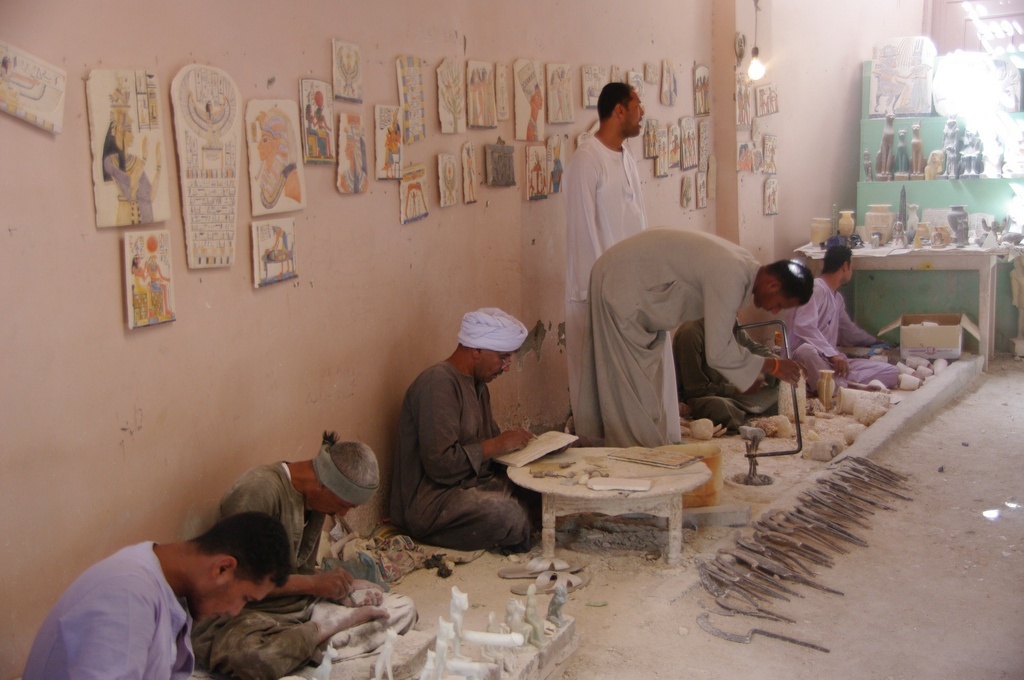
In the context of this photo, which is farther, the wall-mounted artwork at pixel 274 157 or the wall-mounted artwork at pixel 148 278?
Answer: the wall-mounted artwork at pixel 274 157

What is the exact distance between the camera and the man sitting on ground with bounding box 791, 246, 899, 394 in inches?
332

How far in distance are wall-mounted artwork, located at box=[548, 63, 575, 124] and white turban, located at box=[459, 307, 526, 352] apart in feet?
7.36

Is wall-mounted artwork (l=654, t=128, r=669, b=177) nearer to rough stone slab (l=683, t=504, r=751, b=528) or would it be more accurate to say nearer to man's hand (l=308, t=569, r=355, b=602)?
Result: rough stone slab (l=683, t=504, r=751, b=528)

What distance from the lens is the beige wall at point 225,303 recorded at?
3326 millimetres

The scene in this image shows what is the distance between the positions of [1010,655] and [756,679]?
3.55 feet

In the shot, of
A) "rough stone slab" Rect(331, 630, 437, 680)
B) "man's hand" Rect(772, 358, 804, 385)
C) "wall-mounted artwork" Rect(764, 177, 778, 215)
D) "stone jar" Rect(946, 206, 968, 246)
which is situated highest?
"wall-mounted artwork" Rect(764, 177, 778, 215)

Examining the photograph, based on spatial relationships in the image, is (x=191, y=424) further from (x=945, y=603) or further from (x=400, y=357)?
(x=945, y=603)

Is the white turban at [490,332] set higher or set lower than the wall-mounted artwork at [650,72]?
lower

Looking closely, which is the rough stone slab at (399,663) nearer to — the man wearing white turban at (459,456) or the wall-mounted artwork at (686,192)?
the man wearing white turban at (459,456)

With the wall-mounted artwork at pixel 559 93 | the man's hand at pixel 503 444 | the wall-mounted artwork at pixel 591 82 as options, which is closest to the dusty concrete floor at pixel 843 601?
the man's hand at pixel 503 444

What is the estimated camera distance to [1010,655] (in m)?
4.08

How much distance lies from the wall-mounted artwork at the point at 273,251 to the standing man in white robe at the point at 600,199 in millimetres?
2198

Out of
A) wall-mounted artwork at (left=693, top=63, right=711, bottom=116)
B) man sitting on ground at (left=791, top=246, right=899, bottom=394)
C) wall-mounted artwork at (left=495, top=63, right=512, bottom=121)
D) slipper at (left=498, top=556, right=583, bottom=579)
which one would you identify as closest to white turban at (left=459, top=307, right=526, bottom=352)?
slipper at (left=498, top=556, right=583, bottom=579)

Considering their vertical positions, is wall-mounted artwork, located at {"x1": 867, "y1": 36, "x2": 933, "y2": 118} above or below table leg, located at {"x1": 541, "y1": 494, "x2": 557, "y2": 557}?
above
